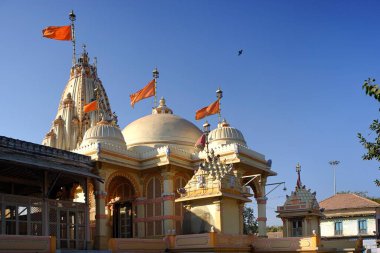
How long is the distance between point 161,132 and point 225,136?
182 inches

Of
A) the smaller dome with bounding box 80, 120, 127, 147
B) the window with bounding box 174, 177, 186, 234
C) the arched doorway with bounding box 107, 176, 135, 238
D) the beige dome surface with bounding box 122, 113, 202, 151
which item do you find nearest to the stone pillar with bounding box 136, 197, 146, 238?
the arched doorway with bounding box 107, 176, 135, 238

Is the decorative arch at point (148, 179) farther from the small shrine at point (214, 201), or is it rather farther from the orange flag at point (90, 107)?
the small shrine at point (214, 201)

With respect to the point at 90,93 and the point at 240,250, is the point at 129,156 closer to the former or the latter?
the point at 240,250

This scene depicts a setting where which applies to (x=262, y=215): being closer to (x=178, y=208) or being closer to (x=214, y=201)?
(x=178, y=208)

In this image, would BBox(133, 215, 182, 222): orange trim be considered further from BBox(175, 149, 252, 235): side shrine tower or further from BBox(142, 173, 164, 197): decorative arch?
BBox(175, 149, 252, 235): side shrine tower

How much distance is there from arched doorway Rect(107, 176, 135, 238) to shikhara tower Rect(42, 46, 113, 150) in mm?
11017

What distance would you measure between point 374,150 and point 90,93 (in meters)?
36.8

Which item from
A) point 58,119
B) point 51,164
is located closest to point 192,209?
point 51,164

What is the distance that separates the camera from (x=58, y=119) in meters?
44.9

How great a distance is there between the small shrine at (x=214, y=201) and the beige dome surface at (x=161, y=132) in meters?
12.7

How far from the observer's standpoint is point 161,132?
1382 inches

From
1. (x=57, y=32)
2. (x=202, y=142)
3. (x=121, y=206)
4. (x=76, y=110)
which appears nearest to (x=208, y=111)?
(x=202, y=142)

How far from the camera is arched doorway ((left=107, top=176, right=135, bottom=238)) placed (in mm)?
32125

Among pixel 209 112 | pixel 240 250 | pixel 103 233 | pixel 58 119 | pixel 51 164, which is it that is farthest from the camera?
pixel 58 119
